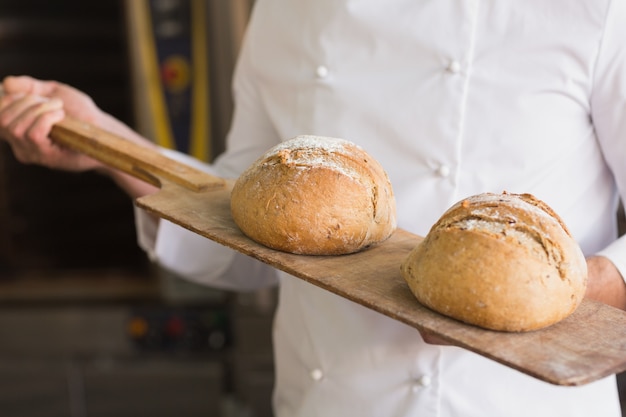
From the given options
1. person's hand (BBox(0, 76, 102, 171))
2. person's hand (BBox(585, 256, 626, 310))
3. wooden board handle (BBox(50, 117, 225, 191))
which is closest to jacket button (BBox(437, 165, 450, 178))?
person's hand (BBox(585, 256, 626, 310))

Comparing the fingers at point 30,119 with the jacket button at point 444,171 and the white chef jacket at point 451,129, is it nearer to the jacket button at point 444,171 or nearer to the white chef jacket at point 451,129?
the white chef jacket at point 451,129

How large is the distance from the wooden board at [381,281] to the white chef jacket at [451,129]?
21 cm

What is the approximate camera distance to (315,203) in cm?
105

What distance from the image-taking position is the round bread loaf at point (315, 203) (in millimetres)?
1049

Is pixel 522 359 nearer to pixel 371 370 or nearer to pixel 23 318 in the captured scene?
pixel 371 370

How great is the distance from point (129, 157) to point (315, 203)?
16.3 inches

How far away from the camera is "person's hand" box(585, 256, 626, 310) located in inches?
44.3

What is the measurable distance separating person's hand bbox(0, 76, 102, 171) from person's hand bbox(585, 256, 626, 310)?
3.13 feet

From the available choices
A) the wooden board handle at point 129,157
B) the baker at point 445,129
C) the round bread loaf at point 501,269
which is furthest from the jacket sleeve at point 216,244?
the round bread loaf at point 501,269

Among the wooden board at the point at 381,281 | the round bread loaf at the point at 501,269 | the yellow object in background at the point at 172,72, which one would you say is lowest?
the yellow object in background at the point at 172,72

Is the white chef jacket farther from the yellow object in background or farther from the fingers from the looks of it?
the yellow object in background

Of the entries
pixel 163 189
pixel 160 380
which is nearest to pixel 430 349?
pixel 163 189

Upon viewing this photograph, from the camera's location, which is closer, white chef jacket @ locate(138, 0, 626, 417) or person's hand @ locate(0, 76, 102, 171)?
white chef jacket @ locate(138, 0, 626, 417)

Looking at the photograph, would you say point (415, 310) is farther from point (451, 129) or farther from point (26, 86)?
point (26, 86)
